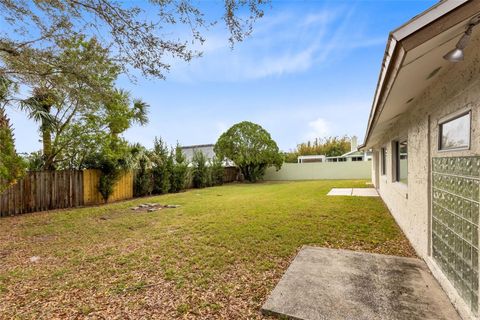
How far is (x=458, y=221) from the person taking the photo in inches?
102

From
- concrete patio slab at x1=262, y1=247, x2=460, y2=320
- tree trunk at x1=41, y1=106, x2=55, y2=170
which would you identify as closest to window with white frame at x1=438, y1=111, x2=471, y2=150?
concrete patio slab at x1=262, y1=247, x2=460, y2=320

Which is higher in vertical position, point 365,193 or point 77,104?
point 77,104

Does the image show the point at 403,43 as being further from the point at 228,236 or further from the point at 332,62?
the point at 332,62

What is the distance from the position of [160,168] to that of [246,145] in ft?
27.2

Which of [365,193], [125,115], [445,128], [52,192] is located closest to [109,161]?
[125,115]

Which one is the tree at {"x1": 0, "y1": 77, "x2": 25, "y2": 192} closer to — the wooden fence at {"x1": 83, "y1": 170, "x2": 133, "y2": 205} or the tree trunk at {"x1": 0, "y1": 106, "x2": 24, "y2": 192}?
the tree trunk at {"x1": 0, "y1": 106, "x2": 24, "y2": 192}

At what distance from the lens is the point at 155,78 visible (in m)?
4.62

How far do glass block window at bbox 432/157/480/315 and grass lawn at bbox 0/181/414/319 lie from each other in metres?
1.30

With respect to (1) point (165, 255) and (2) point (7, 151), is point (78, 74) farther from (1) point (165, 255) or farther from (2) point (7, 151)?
(1) point (165, 255)

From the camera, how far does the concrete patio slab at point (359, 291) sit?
8.22 ft

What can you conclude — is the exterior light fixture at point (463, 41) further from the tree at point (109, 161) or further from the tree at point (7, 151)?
the tree at point (109, 161)

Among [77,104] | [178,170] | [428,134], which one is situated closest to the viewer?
[428,134]

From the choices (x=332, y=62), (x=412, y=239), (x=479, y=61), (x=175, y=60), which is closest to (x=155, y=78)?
(x=175, y=60)

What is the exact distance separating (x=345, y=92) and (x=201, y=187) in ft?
35.1
